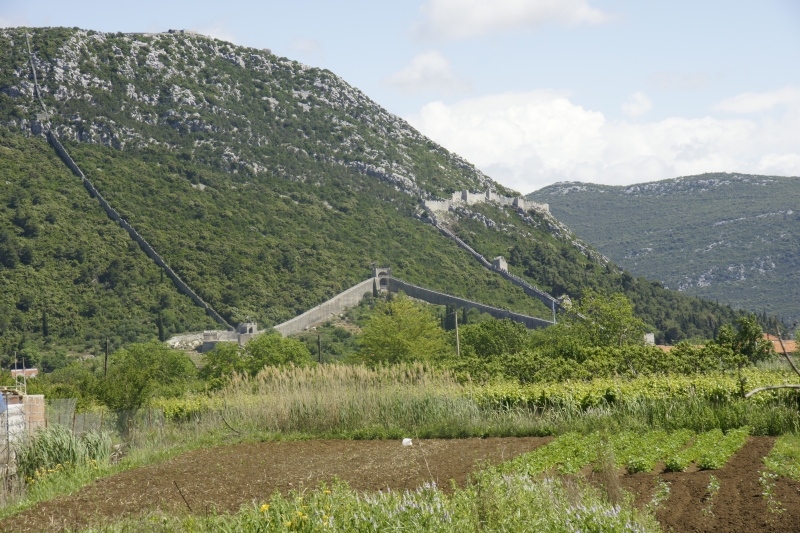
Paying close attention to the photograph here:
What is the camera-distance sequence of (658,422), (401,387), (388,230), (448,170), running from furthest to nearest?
(448,170)
(388,230)
(401,387)
(658,422)

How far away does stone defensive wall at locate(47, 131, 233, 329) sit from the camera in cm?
6825

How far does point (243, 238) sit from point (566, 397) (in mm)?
69283

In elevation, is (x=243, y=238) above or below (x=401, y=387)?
above

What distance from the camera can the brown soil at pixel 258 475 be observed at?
8.64 metres

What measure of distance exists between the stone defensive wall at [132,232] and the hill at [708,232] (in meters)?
59.5

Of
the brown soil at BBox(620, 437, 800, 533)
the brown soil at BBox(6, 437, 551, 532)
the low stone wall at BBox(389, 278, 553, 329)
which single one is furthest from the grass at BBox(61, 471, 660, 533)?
the low stone wall at BBox(389, 278, 553, 329)

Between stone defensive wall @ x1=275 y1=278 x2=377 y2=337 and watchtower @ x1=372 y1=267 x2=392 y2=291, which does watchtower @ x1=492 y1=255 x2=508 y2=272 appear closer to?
watchtower @ x1=372 y1=267 x2=392 y2=291

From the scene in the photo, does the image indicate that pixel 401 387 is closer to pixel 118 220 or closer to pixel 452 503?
pixel 452 503

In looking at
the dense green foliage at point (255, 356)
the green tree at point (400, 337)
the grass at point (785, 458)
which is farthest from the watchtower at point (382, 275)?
the grass at point (785, 458)

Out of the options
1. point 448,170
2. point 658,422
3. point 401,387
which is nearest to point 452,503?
point 658,422

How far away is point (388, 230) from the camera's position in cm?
9494

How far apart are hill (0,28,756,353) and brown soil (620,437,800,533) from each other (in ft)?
179

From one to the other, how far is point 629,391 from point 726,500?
6.76 metres

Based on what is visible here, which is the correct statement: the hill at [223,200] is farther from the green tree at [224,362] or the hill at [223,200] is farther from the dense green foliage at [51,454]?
the dense green foliage at [51,454]
